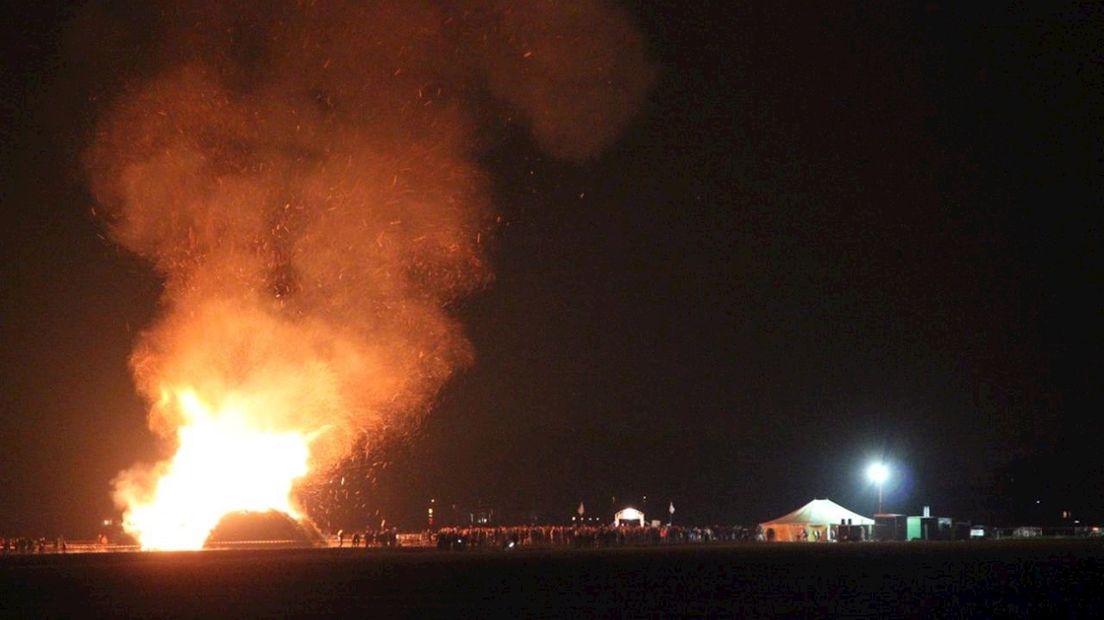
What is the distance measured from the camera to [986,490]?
4788 inches

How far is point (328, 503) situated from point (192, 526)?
44.8m

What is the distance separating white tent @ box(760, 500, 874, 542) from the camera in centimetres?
7200

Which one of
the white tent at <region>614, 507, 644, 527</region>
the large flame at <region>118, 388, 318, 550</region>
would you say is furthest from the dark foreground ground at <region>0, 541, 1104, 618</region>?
the white tent at <region>614, 507, 644, 527</region>

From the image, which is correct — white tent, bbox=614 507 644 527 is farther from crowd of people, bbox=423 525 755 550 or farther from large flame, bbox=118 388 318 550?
large flame, bbox=118 388 318 550

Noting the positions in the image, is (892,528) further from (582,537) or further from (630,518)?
(630,518)

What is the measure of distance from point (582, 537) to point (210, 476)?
16974 mm

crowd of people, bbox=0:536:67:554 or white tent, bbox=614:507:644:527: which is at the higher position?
white tent, bbox=614:507:644:527

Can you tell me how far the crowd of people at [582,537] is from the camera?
63.1 m

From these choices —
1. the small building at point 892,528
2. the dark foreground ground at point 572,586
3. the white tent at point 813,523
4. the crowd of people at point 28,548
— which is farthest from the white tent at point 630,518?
the dark foreground ground at point 572,586

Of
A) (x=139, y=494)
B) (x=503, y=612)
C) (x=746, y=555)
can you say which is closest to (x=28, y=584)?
(x=503, y=612)

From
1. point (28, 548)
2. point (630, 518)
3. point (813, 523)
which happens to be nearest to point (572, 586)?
point (28, 548)

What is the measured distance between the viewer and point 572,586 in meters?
29.0

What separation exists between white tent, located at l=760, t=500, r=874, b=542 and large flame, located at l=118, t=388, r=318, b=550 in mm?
25583

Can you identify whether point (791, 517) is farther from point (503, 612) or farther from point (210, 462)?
point (503, 612)
